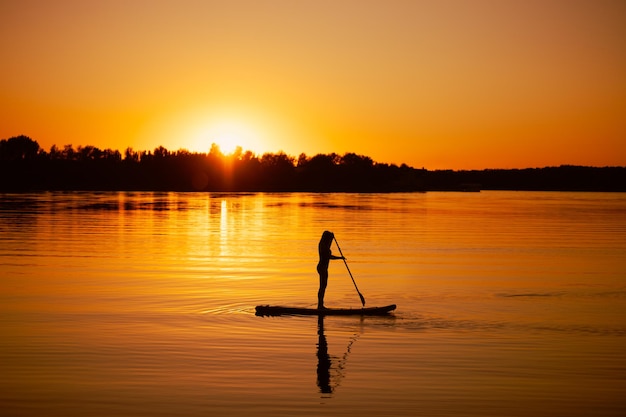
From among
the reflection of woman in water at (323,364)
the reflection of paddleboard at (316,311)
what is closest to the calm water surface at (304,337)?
the reflection of woman in water at (323,364)

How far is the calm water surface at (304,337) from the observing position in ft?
42.6

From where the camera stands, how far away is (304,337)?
18094 mm

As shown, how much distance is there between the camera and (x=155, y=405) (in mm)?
12484

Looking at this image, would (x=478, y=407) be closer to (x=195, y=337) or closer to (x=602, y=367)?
(x=602, y=367)

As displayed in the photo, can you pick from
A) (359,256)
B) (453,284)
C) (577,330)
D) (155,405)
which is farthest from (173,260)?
(155,405)

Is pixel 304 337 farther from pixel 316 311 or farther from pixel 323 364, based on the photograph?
pixel 316 311

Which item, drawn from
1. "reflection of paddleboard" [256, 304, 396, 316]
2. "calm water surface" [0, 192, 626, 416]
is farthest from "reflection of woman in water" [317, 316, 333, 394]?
"reflection of paddleboard" [256, 304, 396, 316]

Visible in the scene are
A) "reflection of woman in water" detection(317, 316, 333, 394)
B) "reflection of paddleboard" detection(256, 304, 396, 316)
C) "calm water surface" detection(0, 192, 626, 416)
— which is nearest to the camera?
"calm water surface" detection(0, 192, 626, 416)

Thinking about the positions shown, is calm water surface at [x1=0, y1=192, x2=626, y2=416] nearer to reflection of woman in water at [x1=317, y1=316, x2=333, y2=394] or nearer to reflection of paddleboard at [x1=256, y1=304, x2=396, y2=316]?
reflection of woman in water at [x1=317, y1=316, x2=333, y2=394]

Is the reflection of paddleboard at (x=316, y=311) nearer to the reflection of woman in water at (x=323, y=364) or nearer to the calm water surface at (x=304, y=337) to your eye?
the calm water surface at (x=304, y=337)

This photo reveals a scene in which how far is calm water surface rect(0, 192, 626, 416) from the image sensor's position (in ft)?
42.6

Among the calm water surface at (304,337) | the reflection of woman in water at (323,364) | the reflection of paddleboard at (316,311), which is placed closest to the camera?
the calm water surface at (304,337)

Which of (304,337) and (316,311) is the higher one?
(316,311)

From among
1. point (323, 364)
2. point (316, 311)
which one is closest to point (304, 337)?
point (323, 364)
